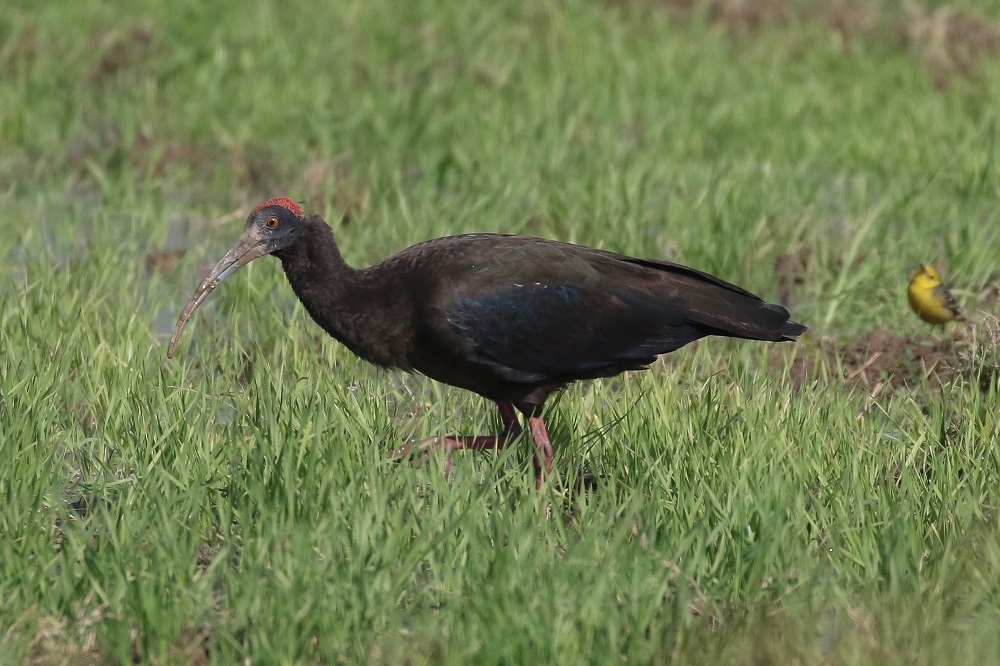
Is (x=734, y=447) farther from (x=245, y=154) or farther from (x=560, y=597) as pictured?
(x=245, y=154)

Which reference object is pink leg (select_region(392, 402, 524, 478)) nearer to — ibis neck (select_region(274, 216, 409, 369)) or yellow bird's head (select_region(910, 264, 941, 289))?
ibis neck (select_region(274, 216, 409, 369))

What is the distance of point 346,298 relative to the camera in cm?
528

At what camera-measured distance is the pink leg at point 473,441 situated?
16.0 feet

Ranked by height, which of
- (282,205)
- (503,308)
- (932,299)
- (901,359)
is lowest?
(901,359)

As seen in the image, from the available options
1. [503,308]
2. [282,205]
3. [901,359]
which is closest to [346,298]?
[282,205]

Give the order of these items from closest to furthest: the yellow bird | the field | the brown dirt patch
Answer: the field < the brown dirt patch < the yellow bird

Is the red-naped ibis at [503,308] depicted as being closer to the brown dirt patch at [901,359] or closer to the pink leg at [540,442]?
the pink leg at [540,442]

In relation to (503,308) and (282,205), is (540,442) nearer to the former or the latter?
(503,308)

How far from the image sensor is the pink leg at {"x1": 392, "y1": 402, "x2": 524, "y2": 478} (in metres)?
4.89

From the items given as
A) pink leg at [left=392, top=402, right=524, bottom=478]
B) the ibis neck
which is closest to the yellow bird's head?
pink leg at [left=392, top=402, right=524, bottom=478]

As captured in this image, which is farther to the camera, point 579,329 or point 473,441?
point 579,329

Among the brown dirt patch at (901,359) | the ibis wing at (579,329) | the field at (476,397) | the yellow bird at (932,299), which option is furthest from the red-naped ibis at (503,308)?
the yellow bird at (932,299)

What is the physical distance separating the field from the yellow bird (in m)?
0.19

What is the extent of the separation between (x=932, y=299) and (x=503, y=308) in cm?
215
